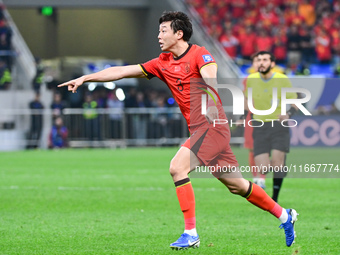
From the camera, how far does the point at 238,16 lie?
29562 millimetres

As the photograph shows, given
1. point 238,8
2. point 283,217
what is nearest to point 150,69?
point 283,217

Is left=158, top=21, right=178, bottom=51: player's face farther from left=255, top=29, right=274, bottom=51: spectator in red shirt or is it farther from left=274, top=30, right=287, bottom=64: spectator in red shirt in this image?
left=274, top=30, right=287, bottom=64: spectator in red shirt

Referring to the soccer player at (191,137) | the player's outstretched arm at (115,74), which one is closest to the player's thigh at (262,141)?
the soccer player at (191,137)

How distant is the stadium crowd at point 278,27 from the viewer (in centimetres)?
2720

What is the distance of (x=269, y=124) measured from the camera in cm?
1087

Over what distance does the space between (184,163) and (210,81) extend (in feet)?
2.73

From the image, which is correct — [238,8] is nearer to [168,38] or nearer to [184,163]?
[168,38]

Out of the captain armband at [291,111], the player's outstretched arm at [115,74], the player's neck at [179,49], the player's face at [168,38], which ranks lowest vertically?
the captain armband at [291,111]

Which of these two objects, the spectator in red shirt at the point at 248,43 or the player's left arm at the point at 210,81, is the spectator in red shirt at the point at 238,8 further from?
the player's left arm at the point at 210,81

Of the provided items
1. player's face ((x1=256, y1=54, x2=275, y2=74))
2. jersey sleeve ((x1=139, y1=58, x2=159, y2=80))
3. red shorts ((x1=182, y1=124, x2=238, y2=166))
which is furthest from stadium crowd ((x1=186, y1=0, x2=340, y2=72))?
red shorts ((x1=182, y1=124, x2=238, y2=166))

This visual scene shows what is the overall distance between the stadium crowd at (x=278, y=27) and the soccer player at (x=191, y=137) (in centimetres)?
1979

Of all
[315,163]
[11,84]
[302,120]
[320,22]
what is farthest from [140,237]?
[320,22]

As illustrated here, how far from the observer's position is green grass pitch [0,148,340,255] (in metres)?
7.10

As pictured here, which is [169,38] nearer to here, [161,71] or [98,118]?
[161,71]
